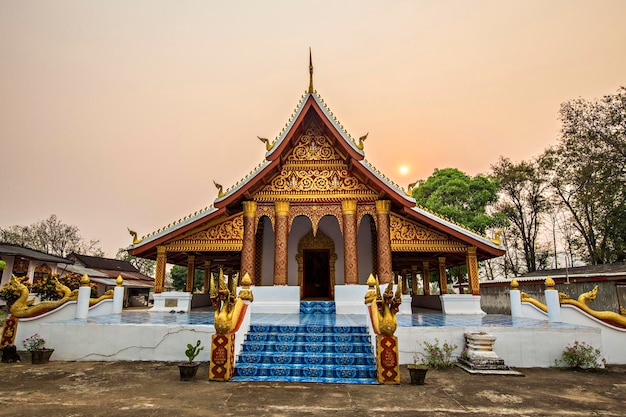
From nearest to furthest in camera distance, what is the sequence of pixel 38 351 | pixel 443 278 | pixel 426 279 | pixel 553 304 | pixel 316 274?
pixel 38 351
pixel 553 304
pixel 316 274
pixel 443 278
pixel 426 279

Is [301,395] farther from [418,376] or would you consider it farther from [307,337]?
[307,337]

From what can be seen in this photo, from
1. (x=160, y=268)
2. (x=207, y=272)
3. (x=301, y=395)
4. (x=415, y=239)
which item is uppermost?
(x=415, y=239)

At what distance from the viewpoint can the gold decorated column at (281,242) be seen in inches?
390

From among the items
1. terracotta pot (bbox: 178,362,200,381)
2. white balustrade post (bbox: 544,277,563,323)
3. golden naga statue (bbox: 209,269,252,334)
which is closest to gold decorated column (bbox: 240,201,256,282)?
golden naga statue (bbox: 209,269,252,334)

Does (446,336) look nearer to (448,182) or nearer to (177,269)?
(448,182)

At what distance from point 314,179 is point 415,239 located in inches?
134

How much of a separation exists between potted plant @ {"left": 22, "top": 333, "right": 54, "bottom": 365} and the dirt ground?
436 mm

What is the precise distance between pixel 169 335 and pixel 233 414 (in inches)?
128

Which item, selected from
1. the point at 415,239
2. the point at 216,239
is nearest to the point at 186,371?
the point at 216,239

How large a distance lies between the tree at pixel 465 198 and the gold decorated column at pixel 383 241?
1209cm

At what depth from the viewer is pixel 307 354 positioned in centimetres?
572

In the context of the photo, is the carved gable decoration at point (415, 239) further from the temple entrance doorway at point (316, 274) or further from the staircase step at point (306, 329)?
the staircase step at point (306, 329)

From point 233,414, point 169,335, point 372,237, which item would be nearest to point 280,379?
point 233,414

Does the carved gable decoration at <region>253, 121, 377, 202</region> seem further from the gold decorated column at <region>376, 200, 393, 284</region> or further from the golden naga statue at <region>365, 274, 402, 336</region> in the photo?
the golden naga statue at <region>365, 274, 402, 336</region>
